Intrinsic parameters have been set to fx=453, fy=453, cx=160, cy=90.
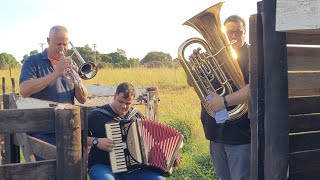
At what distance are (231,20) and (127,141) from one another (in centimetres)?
137

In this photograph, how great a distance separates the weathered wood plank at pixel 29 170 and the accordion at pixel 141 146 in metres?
1.10

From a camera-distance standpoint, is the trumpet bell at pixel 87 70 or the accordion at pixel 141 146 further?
the trumpet bell at pixel 87 70

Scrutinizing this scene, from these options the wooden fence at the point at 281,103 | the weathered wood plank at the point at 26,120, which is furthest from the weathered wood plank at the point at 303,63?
the weathered wood plank at the point at 26,120

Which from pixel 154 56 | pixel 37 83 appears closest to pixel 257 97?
pixel 37 83

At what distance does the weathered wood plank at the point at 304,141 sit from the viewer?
2.64 metres

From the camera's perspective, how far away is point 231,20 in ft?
12.3

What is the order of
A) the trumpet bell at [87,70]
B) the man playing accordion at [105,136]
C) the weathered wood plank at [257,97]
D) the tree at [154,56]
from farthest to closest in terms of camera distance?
the tree at [154,56] < the trumpet bell at [87,70] < the man playing accordion at [105,136] < the weathered wood plank at [257,97]

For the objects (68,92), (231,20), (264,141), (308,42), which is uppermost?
(231,20)

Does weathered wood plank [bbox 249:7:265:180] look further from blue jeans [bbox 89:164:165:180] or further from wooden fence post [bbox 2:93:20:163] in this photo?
wooden fence post [bbox 2:93:20:163]

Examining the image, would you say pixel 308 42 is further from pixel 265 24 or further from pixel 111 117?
pixel 111 117

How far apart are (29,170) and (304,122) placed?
1740 millimetres

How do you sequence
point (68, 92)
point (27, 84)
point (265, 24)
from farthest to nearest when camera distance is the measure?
point (68, 92) < point (27, 84) < point (265, 24)

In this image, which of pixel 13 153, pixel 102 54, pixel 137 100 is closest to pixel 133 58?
pixel 102 54

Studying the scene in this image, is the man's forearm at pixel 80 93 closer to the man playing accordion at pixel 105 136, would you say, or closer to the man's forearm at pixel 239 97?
the man playing accordion at pixel 105 136
